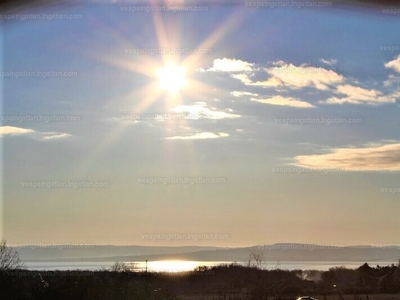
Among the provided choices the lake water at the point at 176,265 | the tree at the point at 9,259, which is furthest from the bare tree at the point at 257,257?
the tree at the point at 9,259

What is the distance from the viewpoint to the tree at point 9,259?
4.74 m

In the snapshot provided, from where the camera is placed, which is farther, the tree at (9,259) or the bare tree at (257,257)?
the bare tree at (257,257)

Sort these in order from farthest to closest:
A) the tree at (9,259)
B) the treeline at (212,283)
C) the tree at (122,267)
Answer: the tree at (122,267), the treeline at (212,283), the tree at (9,259)

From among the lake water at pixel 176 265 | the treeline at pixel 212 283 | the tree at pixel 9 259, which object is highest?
the tree at pixel 9 259

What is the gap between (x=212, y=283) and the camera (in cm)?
646

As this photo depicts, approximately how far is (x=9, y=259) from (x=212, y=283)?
2628 mm

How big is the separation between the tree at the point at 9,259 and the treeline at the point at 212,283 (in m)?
0.07

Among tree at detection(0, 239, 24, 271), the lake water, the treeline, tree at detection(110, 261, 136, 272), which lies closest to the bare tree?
the lake water

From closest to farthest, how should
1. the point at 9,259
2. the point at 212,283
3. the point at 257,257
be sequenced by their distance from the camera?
the point at 9,259, the point at 257,257, the point at 212,283

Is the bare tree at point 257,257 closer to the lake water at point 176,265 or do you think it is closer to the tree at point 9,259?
the lake water at point 176,265

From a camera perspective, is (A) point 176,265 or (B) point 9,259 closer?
(B) point 9,259

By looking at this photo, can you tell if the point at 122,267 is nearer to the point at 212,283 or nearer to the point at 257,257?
the point at 212,283

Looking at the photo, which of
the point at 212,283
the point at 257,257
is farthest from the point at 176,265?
the point at 257,257

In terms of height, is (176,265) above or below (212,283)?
above
